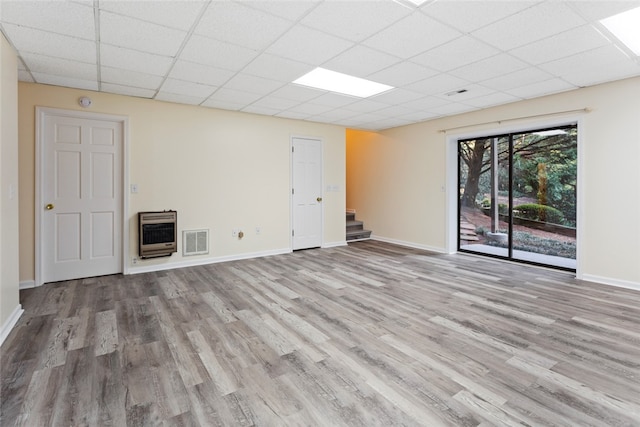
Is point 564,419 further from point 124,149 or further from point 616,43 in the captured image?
point 124,149

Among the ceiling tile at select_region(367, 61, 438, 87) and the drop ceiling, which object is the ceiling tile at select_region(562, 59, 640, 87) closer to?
the drop ceiling

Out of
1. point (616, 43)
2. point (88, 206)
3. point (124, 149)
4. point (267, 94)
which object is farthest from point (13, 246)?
point (616, 43)

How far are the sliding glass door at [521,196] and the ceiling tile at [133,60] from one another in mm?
4997

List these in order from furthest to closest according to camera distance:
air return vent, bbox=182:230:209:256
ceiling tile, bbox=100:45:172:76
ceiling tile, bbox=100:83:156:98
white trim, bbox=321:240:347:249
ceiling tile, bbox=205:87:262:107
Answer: white trim, bbox=321:240:347:249, air return vent, bbox=182:230:209:256, ceiling tile, bbox=205:87:262:107, ceiling tile, bbox=100:83:156:98, ceiling tile, bbox=100:45:172:76

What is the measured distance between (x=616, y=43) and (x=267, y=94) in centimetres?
372

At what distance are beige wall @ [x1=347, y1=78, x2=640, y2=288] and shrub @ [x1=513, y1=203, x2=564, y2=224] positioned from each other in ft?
1.43

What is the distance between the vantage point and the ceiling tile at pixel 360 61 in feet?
10.2

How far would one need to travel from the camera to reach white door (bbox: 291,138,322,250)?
20.3ft

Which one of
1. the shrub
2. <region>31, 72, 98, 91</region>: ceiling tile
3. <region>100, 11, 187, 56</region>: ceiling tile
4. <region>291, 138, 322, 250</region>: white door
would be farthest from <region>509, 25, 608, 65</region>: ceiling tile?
<region>31, 72, 98, 91</region>: ceiling tile

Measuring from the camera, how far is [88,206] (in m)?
4.34

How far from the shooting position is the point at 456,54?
314cm

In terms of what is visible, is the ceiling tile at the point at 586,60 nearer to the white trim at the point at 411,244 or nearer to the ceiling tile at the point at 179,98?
the white trim at the point at 411,244

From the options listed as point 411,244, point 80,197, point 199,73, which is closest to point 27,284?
point 80,197

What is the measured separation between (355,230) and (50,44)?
6.02m
